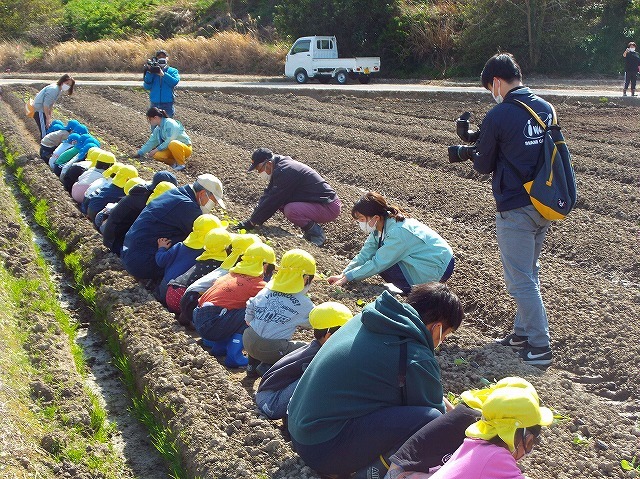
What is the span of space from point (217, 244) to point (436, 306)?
2.98m

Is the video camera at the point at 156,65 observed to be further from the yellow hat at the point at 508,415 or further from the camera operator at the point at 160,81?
the yellow hat at the point at 508,415

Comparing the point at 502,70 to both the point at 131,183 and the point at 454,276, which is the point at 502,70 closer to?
the point at 454,276

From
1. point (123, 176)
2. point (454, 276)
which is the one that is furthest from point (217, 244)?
point (123, 176)

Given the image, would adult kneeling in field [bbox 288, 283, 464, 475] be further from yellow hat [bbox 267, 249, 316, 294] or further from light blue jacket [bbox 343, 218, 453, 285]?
light blue jacket [bbox 343, 218, 453, 285]

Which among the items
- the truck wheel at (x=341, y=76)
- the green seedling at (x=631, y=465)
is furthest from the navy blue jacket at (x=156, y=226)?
the truck wheel at (x=341, y=76)

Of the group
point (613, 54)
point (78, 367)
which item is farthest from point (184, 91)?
point (78, 367)

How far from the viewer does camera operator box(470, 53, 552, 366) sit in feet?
18.1

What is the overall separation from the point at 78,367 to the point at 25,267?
6.96 feet

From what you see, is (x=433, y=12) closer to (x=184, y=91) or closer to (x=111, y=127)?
(x=184, y=91)

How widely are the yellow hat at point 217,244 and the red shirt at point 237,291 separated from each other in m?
0.69

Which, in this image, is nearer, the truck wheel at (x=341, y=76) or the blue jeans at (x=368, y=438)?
the blue jeans at (x=368, y=438)

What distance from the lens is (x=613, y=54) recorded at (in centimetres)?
2797

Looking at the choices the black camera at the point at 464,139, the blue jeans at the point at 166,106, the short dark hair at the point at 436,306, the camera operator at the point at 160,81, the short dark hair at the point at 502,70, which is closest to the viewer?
the short dark hair at the point at 436,306

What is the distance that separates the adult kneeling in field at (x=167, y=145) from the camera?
12.9m
